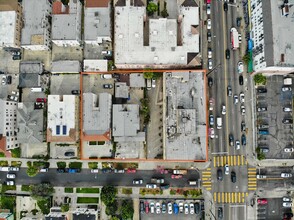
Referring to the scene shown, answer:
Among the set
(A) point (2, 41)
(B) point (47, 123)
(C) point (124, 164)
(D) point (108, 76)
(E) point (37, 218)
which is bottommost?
(E) point (37, 218)

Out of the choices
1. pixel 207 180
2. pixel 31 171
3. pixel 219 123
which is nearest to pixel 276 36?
pixel 219 123

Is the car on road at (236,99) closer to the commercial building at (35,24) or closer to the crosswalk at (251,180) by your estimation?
the crosswalk at (251,180)

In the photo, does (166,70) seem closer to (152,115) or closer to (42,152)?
(152,115)

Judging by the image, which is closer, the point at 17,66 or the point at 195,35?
the point at 195,35

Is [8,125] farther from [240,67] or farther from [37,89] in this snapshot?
[240,67]

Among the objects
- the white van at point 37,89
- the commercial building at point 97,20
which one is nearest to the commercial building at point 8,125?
the white van at point 37,89

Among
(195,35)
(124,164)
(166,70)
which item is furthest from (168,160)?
(195,35)
